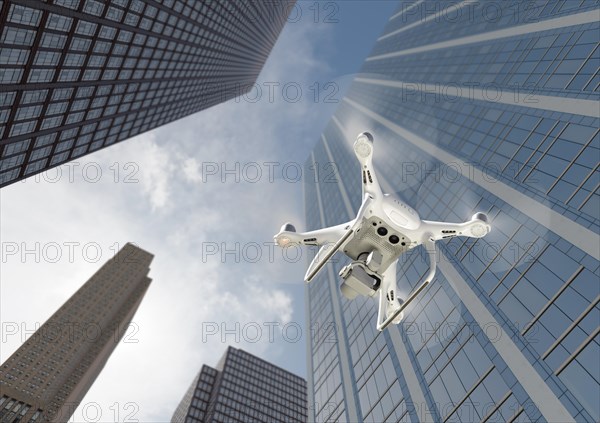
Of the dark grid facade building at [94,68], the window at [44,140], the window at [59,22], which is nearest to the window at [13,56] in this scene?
the dark grid facade building at [94,68]

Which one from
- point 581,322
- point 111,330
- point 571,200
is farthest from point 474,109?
point 111,330

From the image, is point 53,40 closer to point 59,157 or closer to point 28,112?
point 28,112

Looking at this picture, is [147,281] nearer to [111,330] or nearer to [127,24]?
[111,330]

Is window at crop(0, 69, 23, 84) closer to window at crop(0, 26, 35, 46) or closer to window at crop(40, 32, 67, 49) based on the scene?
window at crop(0, 26, 35, 46)

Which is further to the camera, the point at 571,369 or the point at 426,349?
the point at 426,349

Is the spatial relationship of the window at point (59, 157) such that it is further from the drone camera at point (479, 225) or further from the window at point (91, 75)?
the drone camera at point (479, 225)

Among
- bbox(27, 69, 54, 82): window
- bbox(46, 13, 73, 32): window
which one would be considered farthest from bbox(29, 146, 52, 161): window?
bbox(46, 13, 73, 32): window
